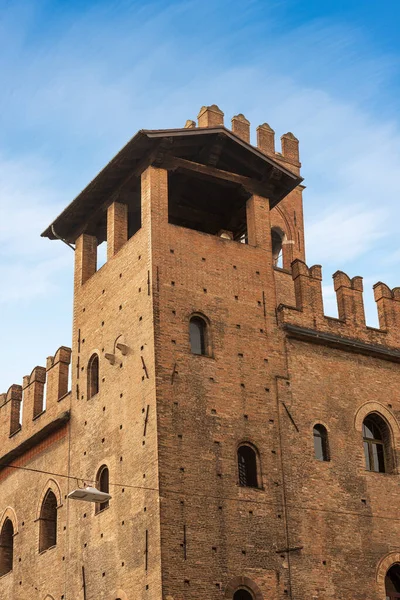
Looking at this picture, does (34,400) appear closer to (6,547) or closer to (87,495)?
(6,547)

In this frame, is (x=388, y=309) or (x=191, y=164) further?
(x=388, y=309)

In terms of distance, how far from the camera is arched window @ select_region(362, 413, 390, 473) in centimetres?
2034

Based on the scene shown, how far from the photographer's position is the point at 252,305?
20.6m

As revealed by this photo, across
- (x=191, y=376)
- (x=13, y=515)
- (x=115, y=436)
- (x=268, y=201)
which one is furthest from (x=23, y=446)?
(x=268, y=201)

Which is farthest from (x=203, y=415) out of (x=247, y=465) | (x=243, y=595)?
(x=243, y=595)

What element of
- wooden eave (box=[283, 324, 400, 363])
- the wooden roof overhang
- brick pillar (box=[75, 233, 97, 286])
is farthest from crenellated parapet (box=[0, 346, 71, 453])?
wooden eave (box=[283, 324, 400, 363])

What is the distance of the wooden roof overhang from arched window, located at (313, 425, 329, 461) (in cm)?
553

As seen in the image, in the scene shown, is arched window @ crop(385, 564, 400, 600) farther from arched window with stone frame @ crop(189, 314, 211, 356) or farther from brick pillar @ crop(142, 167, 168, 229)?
brick pillar @ crop(142, 167, 168, 229)

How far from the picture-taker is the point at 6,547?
945 inches

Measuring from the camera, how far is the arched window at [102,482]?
19.8 m

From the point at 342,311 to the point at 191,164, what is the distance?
4.51 metres

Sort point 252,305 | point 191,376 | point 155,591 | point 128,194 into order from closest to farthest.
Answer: point 155,591 → point 191,376 → point 252,305 → point 128,194

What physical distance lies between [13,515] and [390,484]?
29.7ft

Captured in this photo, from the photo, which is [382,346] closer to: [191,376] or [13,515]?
[191,376]
